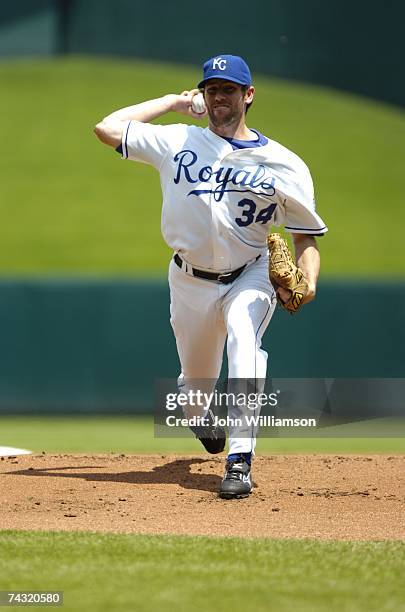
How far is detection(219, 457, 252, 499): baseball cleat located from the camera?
16.2 ft

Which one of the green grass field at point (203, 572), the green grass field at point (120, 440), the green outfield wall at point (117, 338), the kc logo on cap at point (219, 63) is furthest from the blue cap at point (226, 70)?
the green outfield wall at point (117, 338)

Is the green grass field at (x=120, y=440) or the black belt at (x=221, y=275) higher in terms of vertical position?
the black belt at (x=221, y=275)

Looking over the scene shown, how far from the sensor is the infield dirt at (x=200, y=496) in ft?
14.7

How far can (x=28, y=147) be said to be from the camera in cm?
1853

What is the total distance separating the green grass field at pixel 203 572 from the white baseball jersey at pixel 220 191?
1.57 m

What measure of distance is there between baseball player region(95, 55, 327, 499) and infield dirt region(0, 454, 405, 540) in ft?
0.98

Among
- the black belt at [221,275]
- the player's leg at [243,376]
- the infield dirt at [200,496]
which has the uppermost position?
the black belt at [221,275]

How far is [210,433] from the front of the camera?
19.3 feet

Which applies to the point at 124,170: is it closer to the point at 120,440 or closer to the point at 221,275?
the point at 120,440

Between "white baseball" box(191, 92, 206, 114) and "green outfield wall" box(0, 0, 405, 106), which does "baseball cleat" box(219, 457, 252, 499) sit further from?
"green outfield wall" box(0, 0, 405, 106)

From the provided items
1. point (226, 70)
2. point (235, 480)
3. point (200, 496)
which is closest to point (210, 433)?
point (200, 496)

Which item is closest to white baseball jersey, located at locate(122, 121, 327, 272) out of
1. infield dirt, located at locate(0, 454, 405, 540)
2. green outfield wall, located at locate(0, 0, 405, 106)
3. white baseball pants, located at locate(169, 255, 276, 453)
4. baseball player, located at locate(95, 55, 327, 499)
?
baseball player, located at locate(95, 55, 327, 499)

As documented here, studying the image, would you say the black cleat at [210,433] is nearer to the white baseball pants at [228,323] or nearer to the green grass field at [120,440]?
the white baseball pants at [228,323]

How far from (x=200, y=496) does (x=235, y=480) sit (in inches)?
8.8
